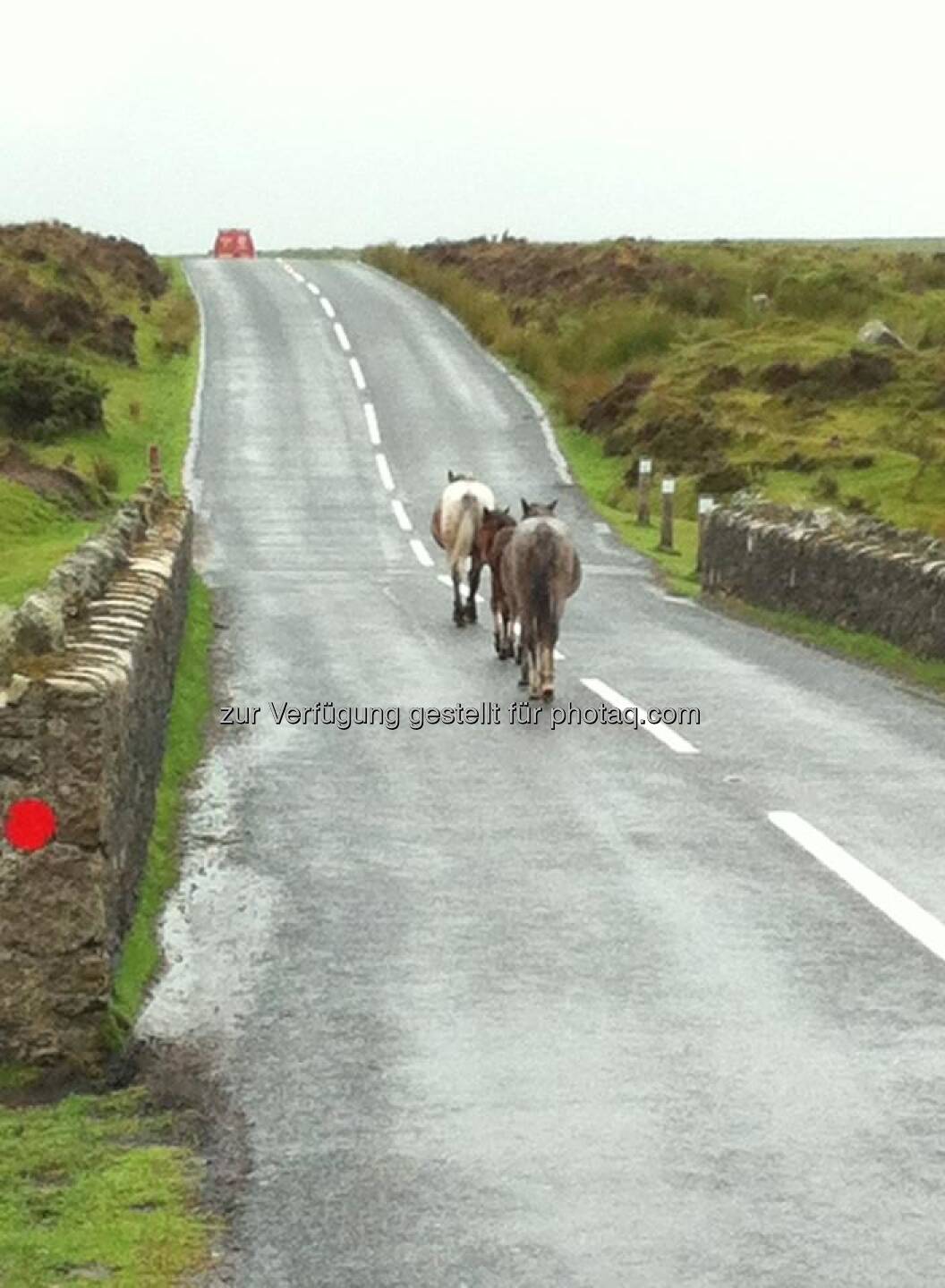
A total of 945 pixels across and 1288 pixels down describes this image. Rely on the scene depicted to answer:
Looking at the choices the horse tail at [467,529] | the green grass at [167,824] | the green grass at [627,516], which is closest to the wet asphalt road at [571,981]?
the green grass at [167,824]

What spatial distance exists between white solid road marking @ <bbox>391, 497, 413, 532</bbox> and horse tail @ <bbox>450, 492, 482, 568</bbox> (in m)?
13.1

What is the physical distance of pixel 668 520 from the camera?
34.4 m

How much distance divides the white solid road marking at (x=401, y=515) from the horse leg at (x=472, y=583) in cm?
1295

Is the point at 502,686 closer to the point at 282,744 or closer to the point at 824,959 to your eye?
the point at 282,744

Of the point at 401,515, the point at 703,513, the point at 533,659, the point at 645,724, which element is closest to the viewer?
the point at 645,724

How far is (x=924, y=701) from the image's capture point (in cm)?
1831

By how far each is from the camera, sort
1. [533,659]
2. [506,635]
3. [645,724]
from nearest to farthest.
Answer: [645,724]
[533,659]
[506,635]

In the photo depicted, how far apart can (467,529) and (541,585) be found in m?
5.88

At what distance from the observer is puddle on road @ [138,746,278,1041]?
8.67 metres

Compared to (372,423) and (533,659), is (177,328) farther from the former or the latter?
(533,659)

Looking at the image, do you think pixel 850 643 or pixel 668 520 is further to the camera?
pixel 668 520

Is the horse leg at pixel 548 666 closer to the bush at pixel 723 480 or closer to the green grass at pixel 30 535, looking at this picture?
the green grass at pixel 30 535

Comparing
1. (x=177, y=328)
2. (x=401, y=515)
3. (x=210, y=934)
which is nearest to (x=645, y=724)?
(x=210, y=934)

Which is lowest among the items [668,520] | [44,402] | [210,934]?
[668,520]
